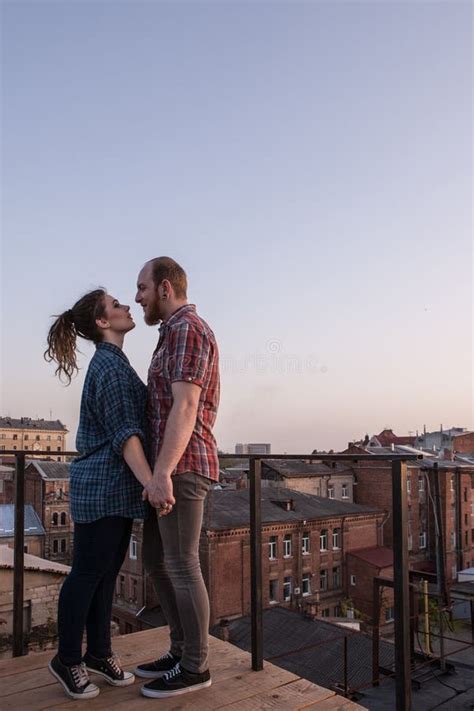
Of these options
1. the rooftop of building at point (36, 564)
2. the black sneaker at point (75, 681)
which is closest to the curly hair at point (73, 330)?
the black sneaker at point (75, 681)

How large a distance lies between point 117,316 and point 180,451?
2.30 ft

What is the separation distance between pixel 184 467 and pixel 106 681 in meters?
1.04

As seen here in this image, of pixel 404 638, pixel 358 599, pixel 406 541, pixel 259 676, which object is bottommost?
pixel 358 599

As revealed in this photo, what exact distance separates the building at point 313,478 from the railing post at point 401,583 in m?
36.8

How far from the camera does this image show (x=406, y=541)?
215cm

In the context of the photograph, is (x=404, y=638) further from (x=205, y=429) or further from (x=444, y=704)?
(x=444, y=704)

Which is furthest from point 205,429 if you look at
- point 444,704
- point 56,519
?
point 56,519

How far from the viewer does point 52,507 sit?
3497cm

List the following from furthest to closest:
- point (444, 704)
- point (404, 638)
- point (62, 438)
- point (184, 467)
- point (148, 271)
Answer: point (62, 438) < point (444, 704) < point (148, 271) < point (184, 467) < point (404, 638)

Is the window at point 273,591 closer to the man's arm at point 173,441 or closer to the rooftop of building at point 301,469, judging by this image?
the rooftop of building at point 301,469

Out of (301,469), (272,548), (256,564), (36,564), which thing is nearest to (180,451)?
(256,564)

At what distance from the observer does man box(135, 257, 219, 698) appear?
221 cm

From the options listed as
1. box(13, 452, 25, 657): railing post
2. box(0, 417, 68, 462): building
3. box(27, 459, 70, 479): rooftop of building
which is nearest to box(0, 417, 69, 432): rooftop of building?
box(0, 417, 68, 462): building

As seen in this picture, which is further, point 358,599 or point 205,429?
point 358,599
